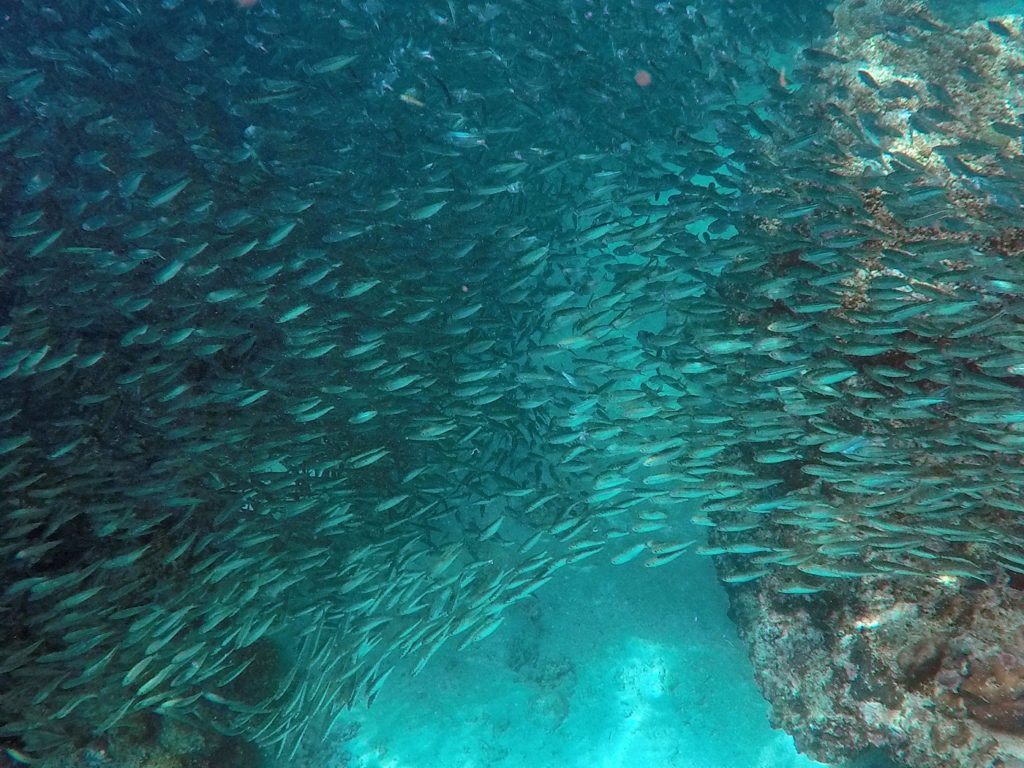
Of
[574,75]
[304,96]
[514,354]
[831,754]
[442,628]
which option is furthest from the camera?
[574,75]

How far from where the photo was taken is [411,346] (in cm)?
888

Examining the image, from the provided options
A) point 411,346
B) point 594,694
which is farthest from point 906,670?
point 411,346

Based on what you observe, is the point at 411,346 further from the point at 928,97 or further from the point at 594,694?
the point at 928,97

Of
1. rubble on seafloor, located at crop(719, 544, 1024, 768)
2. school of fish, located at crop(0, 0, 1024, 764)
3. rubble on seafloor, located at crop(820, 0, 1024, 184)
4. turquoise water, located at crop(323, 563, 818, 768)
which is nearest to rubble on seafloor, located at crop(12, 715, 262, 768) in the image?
school of fish, located at crop(0, 0, 1024, 764)

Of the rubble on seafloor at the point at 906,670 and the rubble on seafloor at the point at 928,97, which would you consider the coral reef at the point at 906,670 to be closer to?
the rubble on seafloor at the point at 906,670

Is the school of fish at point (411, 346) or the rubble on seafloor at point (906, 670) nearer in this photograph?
the rubble on seafloor at point (906, 670)

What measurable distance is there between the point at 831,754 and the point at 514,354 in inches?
267

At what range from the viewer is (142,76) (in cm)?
1044

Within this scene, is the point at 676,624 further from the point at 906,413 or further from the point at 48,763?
the point at 48,763

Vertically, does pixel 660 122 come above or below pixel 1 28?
above

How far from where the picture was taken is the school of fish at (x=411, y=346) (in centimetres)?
614

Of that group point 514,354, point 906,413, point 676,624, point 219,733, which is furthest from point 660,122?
point 219,733

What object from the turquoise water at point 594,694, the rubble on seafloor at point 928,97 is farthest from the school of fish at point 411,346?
the turquoise water at point 594,694

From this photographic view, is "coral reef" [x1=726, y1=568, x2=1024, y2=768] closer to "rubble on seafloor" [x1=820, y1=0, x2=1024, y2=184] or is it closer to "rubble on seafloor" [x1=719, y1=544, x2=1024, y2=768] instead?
"rubble on seafloor" [x1=719, y1=544, x2=1024, y2=768]
